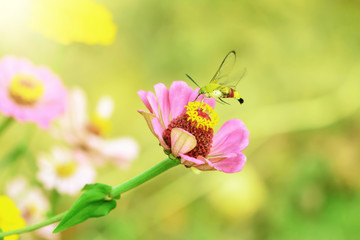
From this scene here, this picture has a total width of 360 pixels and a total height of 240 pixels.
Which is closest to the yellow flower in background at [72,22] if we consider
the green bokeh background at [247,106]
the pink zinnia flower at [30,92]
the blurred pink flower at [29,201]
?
the pink zinnia flower at [30,92]

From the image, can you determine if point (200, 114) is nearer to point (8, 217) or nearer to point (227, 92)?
point (227, 92)

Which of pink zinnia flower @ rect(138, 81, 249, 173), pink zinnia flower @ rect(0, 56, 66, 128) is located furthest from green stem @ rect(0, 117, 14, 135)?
pink zinnia flower @ rect(138, 81, 249, 173)

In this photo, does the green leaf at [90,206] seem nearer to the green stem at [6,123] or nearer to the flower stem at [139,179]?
the flower stem at [139,179]

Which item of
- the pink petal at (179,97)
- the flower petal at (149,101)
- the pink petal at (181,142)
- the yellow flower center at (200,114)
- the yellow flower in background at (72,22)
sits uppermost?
the yellow flower in background at (72,22)

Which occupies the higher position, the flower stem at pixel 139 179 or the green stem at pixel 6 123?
the green stem at pixel 6 123

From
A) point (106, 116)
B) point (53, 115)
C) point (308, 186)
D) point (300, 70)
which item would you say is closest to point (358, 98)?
point (300, 70)

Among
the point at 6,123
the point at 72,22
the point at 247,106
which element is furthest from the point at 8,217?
the point at 247,106

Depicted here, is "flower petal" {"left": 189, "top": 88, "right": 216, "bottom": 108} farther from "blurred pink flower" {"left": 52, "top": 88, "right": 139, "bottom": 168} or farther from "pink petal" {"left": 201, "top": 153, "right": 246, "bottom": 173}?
"blurred pink flower" {"left": 52, "top": 88, "right": 139, "bottom": 168}
